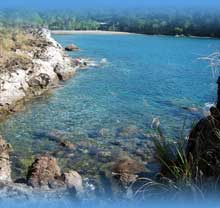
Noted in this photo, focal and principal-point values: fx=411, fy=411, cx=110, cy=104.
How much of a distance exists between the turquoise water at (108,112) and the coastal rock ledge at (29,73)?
2.14 ft

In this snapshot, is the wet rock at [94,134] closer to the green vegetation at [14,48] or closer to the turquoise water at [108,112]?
the turquoise water at [108,112]

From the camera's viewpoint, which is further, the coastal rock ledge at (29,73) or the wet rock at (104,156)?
the coastal rock ledge at (29,73)

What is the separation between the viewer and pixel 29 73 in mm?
18359

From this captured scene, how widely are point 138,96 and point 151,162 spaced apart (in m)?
8.91

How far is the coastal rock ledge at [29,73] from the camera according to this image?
52.0 feet

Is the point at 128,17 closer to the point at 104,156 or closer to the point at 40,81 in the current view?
the point at 104,156

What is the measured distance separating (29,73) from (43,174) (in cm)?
1179

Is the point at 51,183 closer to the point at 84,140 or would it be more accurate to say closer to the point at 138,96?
the point at 84,140

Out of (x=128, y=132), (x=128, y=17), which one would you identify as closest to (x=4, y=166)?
(x=128, y=132)

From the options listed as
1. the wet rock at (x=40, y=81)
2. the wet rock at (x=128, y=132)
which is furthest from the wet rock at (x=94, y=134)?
the wet rock at (x=40, y=81)

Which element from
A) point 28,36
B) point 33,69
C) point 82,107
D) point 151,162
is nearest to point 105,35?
point 28,36

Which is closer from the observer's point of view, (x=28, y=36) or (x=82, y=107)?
(x=82, y=107)

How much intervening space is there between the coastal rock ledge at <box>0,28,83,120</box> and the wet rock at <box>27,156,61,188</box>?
713cm

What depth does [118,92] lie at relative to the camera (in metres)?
18.8
